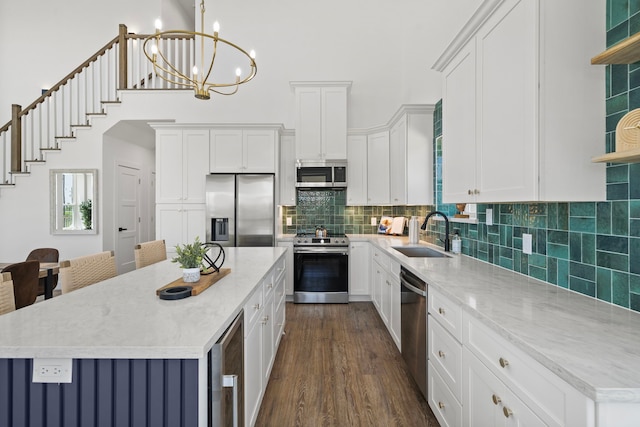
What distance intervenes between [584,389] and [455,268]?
147 centimetres

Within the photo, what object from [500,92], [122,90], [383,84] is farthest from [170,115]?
[500,92]

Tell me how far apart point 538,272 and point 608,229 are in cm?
52

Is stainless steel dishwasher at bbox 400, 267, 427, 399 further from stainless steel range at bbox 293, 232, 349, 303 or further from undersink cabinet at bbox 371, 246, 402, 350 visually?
stainless steel range at bbox 293, 232, 349, 303

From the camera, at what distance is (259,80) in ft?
16.8

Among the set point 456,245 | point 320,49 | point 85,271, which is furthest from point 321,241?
point 320,49

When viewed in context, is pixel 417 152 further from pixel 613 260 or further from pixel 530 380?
pixel 530 380

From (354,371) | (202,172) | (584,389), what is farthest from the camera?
(202,172)

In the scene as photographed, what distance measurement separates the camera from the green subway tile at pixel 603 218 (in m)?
1.38

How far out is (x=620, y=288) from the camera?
4.37 feet

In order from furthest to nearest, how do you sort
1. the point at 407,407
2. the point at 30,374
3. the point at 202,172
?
the point at 202,172 < the point at 407,407 < the point at 30,374

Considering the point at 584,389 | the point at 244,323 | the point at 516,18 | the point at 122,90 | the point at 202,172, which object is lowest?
the point at 244,323

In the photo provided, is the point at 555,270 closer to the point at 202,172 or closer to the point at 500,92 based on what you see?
the point at 500,92

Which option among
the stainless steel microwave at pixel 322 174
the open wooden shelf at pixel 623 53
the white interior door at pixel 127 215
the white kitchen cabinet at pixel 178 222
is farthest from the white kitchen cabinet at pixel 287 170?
the open wooden shelf at pixel 623 53

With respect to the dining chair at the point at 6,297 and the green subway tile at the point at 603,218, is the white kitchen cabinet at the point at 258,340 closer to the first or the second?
the dining chair at the point at 6,297
